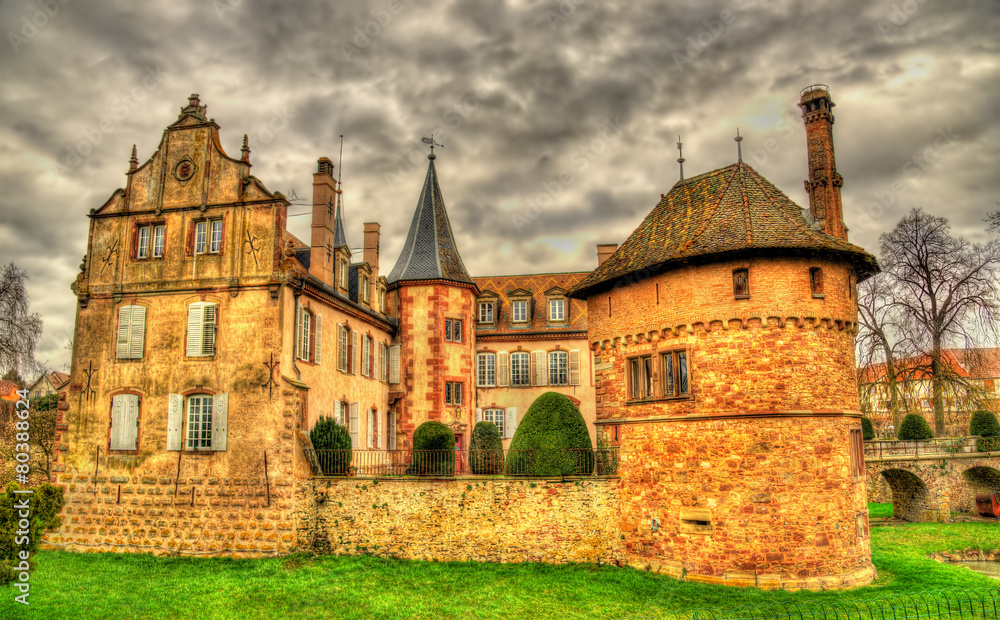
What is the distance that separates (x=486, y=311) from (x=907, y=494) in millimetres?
22955

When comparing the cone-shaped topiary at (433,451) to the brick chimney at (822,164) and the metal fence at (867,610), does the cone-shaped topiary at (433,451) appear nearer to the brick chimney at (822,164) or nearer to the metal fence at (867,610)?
the metal fence at (867,610)

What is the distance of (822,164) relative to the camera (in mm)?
24469

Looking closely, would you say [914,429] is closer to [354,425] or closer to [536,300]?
[536,300]

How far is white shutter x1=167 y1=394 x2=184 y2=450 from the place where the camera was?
2028 cm

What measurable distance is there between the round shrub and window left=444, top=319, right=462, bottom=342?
5854mm

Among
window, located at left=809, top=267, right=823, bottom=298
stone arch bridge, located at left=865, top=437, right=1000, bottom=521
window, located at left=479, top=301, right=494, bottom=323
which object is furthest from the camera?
window, located at left=479, top=301, right=494, bottom=323

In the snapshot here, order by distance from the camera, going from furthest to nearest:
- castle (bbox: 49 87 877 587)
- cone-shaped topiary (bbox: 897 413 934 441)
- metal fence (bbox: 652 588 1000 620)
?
cone-shaped topiary (bbox: 897 413 934 441) → castle (bbox: 49 87 877 587) → metal fence (bbox: 652 588 1000 620)

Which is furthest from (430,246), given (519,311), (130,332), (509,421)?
(130,332)

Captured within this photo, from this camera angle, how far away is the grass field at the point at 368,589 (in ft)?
48.5

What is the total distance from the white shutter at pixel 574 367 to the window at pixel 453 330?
6.62 m

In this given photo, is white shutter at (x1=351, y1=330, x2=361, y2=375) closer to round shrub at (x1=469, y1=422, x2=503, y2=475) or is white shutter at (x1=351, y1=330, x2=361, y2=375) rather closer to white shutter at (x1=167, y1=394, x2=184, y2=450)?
round shrub at (x1=469, y1=422, x2=503, y2=475)

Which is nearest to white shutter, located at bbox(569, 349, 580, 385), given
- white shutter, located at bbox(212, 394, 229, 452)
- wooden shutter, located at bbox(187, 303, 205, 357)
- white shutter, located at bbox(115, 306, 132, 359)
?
white shutter, located at bbox(212, 394, 229, 452)

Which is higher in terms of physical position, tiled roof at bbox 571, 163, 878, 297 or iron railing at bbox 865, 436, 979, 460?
tiled roof at bbox 571, 163, 878, 297

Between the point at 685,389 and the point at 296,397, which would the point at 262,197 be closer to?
the point at 296,397
